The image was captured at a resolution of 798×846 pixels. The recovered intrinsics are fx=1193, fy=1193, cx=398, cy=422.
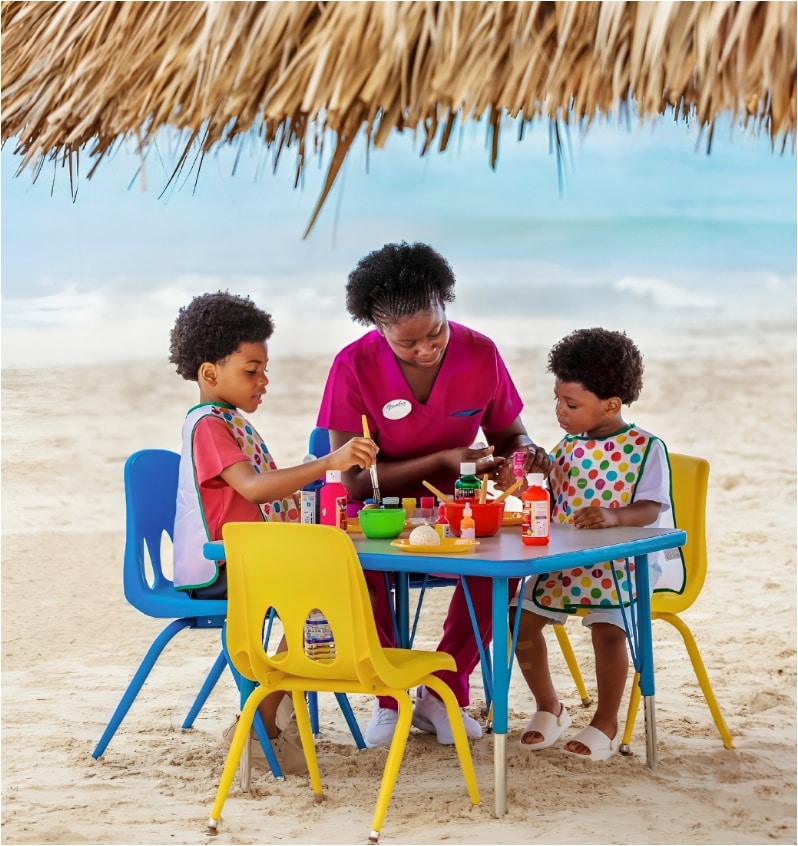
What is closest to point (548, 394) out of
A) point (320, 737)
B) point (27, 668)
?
point (27, 668)

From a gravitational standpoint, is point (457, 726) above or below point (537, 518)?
below

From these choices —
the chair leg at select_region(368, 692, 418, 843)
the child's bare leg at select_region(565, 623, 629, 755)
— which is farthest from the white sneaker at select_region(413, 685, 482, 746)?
the chair leg at select_region(368, 692, 418, 843)

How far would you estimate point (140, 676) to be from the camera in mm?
3529

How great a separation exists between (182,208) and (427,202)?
3738 mm

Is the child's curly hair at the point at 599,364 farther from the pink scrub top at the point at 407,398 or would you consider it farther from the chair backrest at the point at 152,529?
the chair backrest at the point at 152,529

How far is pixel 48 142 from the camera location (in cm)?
292

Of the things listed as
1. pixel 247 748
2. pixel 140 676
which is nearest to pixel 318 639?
pixel 247 748

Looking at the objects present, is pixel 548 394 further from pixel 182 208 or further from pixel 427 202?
pixel 182 208

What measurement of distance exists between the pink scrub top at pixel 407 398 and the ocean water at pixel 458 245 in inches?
458

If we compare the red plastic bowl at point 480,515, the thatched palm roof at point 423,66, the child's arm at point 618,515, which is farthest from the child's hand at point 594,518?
the thatched palm roof at point 423,66

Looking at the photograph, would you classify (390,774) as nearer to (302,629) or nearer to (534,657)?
(302,629)

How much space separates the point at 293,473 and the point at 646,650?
1118mm

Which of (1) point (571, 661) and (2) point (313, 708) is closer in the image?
(2) point (313, 708)

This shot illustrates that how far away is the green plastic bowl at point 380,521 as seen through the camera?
125 inches
